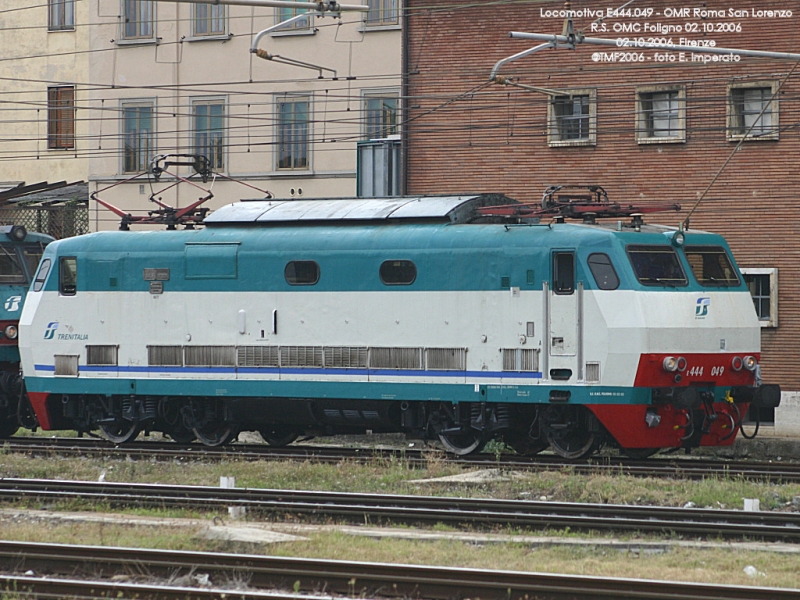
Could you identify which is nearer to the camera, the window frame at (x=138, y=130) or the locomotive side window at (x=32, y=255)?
the locomotive side window at (x=32, y=255)

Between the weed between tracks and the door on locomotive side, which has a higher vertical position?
the door on locomotive side

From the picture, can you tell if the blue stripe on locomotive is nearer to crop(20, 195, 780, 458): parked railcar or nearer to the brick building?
crop(20, 195, 780, 458): parked railcar

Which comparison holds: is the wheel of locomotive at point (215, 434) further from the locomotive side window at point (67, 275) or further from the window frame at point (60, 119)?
the window frame at point (60, 119)

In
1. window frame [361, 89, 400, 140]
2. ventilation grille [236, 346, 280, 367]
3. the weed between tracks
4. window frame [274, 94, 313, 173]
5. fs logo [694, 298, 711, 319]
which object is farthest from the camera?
window frame [274, 94, 313, 173]

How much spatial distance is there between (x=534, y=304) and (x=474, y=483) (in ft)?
10.1

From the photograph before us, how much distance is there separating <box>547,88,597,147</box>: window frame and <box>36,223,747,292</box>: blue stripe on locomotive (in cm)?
894

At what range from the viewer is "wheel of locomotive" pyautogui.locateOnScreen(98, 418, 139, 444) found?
22.3 m

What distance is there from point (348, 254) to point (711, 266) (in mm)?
5378

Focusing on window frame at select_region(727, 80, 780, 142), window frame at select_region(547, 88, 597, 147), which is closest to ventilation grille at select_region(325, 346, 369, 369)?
window frame at select_region(547, 88, 597, 147)

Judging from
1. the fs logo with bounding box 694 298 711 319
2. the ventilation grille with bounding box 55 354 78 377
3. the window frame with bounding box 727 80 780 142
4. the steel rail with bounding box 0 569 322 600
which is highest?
the window frame with bounding box 727 80 780 142

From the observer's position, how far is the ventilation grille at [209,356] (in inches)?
826

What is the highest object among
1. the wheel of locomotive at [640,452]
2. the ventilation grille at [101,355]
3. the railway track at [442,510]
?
the ventilation grille at [101,355]

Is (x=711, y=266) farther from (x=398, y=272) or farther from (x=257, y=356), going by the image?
(x=257, y=356)

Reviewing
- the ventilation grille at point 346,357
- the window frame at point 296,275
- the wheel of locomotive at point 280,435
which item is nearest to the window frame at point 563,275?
the ventilation grille at point 346,357
